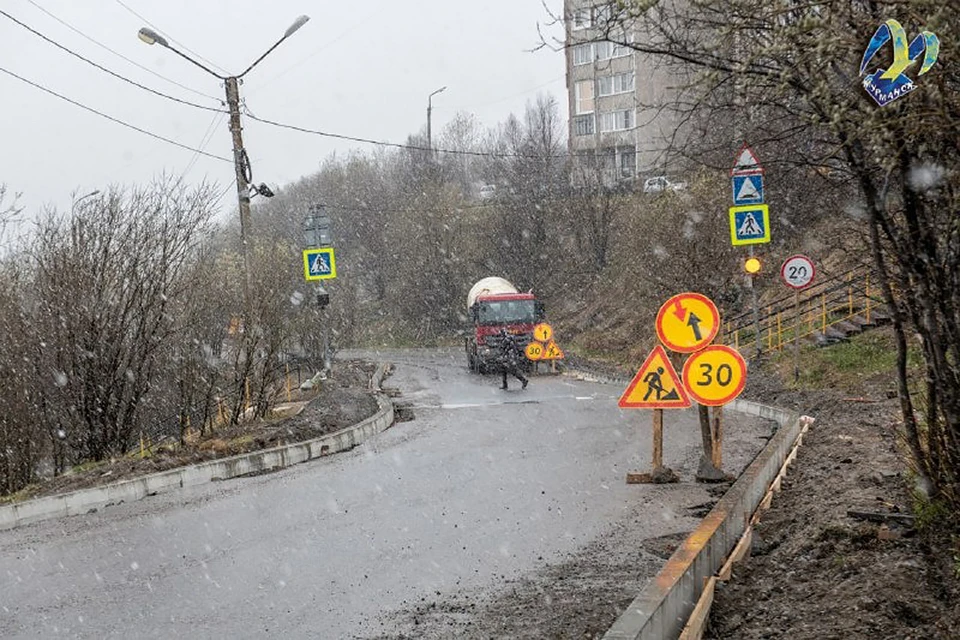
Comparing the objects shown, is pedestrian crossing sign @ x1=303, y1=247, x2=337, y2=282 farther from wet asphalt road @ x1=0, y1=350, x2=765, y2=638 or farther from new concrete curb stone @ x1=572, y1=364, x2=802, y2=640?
new concrete curb stone @ x1=572, y1=364, x2=802, y2=640

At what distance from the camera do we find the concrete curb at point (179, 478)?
1205cm

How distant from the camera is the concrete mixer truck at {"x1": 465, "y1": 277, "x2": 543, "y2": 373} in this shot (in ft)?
119

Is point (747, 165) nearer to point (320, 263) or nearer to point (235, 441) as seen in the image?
point (235, 441)

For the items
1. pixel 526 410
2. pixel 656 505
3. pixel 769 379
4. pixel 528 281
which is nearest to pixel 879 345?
pixel 769 379

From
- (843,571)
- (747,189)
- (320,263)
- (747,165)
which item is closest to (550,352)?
(320,263)

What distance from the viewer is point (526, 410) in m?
22.0

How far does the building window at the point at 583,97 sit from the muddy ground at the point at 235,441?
5464 cm

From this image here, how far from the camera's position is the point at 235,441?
1694 centimetres

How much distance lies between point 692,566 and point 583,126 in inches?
2956

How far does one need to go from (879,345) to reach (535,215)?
35.8 metres

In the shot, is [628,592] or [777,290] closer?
[628,592]

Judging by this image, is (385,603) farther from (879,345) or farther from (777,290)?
(777,290)

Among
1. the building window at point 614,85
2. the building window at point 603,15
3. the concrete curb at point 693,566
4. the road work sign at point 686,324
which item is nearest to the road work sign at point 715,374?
the road work sign at point 686,324

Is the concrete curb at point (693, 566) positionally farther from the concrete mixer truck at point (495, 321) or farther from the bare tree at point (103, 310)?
the concrete mixer truck at point (495, 321)
